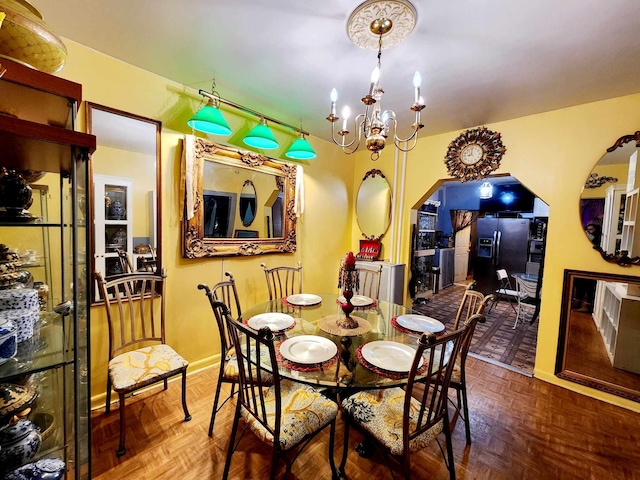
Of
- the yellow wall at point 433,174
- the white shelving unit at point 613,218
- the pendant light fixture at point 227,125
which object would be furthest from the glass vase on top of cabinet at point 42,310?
the white shelving unit at point 613,218

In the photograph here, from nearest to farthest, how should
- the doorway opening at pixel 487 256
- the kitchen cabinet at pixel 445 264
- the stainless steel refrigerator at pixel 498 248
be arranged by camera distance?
1. the doorway opening at pixel 487 256
2. the stainless steel refrigerator at pixel 498 248
3. the kitchen cabinet at pixel 445 264

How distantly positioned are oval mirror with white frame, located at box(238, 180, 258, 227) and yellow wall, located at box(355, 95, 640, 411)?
8.46 feet

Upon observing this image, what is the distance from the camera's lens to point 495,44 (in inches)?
60.6

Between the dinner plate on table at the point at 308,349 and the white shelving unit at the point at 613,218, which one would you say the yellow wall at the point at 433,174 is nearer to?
the white shelving unit at the point at 613,218

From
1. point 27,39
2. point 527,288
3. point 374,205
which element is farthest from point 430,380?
point 527,288

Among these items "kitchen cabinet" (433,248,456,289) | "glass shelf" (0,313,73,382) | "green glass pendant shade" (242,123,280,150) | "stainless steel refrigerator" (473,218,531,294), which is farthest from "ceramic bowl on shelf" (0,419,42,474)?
"stainless steel refrigerator" (473,218,531,294)

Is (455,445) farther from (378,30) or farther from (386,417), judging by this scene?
(378,30)

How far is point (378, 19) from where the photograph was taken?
4.45ft

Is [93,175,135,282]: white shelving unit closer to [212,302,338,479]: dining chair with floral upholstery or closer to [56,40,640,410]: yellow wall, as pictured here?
[56,40,640,410]: yellow wall

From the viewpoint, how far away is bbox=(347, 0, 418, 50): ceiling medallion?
1.28 m

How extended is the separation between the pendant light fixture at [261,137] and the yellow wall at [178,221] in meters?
0.26

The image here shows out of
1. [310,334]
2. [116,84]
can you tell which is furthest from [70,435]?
[116,84]

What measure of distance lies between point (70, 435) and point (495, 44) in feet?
9.03

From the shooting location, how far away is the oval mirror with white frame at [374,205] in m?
3.57
